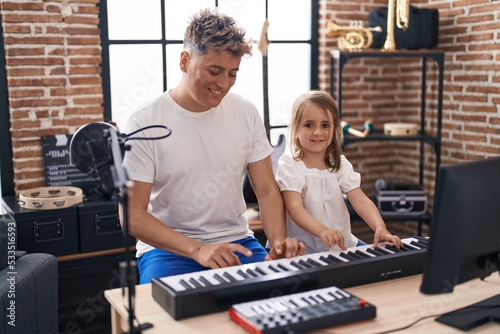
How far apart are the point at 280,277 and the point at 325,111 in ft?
3.38

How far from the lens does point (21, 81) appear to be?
3338 mm

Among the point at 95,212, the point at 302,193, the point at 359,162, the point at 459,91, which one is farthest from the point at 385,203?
the point at 95,212

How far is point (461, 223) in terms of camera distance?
1.41 m

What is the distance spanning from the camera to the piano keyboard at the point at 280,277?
1.57m

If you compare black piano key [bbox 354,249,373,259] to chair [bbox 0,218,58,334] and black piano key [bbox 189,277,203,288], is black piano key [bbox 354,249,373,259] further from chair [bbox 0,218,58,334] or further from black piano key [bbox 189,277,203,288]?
chair [bbox 0,218,58,334]

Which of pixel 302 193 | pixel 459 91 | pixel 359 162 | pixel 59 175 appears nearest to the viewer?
pixel 302 193

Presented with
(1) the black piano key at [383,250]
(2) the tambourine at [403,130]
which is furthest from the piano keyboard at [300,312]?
(2) the tambourine at [403,130]

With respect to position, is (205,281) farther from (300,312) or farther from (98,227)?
(98,227)

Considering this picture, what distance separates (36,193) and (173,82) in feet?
3.78

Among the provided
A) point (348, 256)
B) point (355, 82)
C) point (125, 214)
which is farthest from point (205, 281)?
point (355, 82)

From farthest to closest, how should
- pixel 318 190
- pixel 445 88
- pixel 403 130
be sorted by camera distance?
pixel 445 88 → pixel 403 130 → pixel 318 190

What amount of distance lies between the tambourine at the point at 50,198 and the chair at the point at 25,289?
0.29 meters

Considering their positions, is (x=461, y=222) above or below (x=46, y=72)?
below

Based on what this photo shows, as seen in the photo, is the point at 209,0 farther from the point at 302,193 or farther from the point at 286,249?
the point at 286,249
